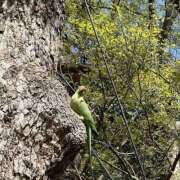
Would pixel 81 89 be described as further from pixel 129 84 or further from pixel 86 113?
pixel 129 84

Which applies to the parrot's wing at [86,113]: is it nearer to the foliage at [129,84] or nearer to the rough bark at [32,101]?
the rough bark at [32,101]

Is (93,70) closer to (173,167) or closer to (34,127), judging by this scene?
(173,167)

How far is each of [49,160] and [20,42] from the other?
1.23 feet

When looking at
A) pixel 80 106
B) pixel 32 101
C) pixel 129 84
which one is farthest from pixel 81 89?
pixel 129 84

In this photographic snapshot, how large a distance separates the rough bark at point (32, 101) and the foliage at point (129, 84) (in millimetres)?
4750

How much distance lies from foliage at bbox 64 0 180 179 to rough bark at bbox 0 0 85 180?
475 cm

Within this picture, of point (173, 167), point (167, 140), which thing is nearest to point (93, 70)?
point (167, 140)

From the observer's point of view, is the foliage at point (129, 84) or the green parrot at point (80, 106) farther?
the foliage at point (129, 84)

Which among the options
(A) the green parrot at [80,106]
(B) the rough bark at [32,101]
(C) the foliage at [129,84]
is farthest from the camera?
(C) the foliage at [129,84]

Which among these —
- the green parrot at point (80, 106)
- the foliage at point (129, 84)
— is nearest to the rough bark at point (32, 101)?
the green parrot at point (80, 106)

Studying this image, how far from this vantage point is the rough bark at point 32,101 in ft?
4.45

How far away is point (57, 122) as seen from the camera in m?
1.46

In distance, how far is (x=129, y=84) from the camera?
20.9 ft

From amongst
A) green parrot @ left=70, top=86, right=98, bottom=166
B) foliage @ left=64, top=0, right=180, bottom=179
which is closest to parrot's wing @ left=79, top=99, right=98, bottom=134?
green parrot @ left=70, top=86, right=98, bottom=166
